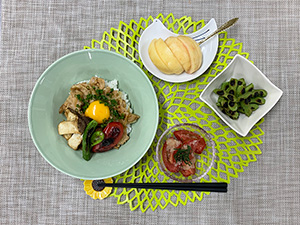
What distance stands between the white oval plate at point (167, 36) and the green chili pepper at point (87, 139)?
0.45 meters

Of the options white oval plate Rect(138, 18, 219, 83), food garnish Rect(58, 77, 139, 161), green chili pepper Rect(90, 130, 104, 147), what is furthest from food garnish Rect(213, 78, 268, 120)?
green chili pepper Rect(90, 130, 104, 147)

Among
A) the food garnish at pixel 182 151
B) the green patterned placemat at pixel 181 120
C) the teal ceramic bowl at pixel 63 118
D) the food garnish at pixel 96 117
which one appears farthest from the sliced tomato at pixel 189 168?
the food garnish at pixel 96 117

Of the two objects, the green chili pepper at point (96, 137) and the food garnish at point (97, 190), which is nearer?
the green chili pepper at point (96, 137)

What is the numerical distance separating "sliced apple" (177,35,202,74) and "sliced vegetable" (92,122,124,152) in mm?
517

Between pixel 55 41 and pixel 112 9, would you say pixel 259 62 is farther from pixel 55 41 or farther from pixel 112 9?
pixel 55 41

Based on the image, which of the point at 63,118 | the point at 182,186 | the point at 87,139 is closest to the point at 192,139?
the point at 182,186

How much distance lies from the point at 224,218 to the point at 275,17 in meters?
1.24

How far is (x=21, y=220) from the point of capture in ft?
5.17

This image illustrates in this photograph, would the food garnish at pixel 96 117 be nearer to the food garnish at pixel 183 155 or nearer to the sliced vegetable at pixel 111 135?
the sliced vegetable at pixel 111 135

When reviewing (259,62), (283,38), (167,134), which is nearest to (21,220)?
(167,134)

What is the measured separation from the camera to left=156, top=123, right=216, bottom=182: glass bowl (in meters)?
1.51

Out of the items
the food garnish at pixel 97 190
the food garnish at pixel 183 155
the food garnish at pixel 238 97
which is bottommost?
the food garnish at pixel 97 190

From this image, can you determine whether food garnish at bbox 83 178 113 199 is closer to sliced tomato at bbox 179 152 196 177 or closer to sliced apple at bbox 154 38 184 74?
sliced tomato at bbox 179 152 196 177

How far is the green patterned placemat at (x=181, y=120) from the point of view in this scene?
158 centimetres
